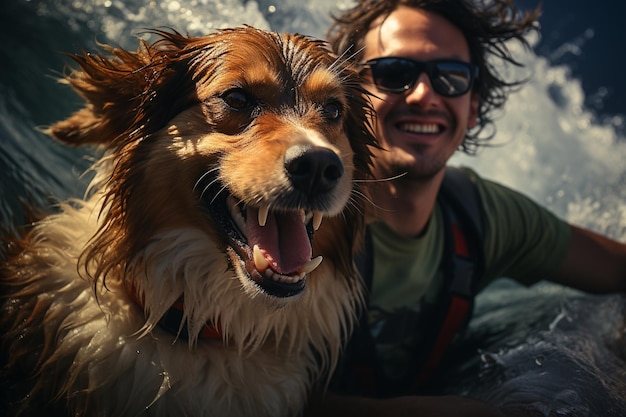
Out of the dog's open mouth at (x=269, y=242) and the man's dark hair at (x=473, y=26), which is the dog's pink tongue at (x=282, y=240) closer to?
the dog's open mouth at (x=269, y=242)

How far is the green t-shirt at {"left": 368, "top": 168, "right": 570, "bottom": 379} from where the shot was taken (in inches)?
141

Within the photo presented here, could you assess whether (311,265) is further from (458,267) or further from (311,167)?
(458,267)

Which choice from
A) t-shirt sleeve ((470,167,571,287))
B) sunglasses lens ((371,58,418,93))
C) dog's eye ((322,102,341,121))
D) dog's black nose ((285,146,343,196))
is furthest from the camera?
t-shirt sleeve ((470,167,571,287))

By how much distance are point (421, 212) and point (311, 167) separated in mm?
1671

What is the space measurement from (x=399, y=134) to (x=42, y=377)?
2.26m

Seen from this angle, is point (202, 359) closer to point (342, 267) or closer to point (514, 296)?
point (342, 267)

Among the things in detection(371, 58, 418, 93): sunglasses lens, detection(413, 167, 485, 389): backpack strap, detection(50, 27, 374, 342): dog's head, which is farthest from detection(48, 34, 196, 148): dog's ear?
detection(413, 167, 485, 389): backpack strap

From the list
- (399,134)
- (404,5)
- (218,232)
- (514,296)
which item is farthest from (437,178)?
(514,296)

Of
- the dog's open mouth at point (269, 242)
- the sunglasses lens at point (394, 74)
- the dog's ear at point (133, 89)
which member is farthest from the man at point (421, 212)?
the dog's ear at point (133, 89)

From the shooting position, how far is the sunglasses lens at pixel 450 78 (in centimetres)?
377

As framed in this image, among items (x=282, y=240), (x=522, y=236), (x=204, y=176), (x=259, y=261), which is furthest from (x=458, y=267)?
(x=204, y=176)

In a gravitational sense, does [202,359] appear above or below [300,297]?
below

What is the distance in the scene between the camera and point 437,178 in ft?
12.5

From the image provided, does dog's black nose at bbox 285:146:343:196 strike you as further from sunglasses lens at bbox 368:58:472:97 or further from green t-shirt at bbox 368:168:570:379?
sunglasses lens at bbox 368:58:472:97
